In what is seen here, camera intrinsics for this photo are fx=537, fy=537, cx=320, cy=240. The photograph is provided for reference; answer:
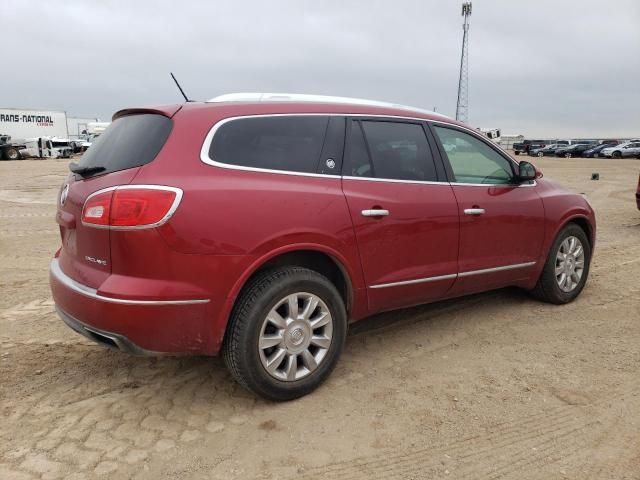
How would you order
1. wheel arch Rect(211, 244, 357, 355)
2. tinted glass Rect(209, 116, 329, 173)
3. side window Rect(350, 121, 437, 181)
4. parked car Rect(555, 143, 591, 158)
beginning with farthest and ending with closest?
parked car Rect(555, 143, 591, 158)
side window Rect(350, 121, 437, 181)
tinted glass Rect(209, 116, 329, 173)
wheel arch Rect(211, 244, 357, 355)

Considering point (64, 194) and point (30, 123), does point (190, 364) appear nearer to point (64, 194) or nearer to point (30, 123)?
point (64, 194)

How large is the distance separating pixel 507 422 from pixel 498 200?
6.05ft

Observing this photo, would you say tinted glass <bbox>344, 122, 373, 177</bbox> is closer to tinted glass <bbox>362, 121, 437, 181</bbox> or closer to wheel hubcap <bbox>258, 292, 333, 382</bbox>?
tinted glass <bbox>362, 121, 437, 181</bbox>

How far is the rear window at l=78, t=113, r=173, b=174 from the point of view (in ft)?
9.50

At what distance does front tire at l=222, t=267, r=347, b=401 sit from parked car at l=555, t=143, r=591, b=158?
54.2 metres

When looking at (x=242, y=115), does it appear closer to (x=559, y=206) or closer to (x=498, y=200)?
(x=498, y=200)

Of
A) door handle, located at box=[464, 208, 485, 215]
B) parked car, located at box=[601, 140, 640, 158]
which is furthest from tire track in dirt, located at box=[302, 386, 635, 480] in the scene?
parked car, located at box=[601, 140, 640, 158]

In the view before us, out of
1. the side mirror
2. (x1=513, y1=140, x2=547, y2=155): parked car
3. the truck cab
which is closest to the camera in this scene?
the side mirror

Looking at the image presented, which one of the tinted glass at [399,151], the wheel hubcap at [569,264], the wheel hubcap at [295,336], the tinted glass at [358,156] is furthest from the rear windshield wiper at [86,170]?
the wheel hubcap at [569,264]

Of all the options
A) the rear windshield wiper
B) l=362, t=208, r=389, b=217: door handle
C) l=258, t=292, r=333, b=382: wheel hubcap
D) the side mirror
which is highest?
the rear windshield wiper

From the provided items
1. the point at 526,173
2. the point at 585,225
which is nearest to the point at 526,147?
the point at 585,225

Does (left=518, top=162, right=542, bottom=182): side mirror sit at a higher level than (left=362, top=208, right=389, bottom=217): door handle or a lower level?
higher

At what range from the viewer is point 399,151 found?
371 cm

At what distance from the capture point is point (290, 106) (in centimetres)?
332
